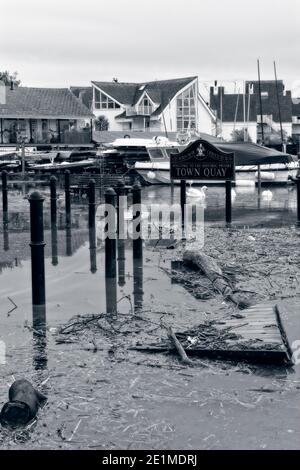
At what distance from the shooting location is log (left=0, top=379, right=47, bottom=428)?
5445mm

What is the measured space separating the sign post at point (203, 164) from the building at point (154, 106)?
55.4 meters

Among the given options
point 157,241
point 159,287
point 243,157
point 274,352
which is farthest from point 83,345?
point 243,157

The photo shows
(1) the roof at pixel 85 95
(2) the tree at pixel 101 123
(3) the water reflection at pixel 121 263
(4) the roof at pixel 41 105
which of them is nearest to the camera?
(3) the water reflection at pixel 121 263

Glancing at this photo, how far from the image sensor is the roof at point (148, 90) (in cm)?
7369

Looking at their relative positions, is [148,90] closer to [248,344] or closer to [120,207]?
[120,207]

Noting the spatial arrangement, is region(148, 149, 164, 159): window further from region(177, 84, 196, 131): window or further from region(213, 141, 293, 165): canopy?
region(177, 84, 196, 131): window

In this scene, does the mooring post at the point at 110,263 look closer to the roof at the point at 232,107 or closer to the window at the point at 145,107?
the window at the point at 145,107

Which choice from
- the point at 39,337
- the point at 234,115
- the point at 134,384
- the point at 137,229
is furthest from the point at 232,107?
the point at 134,384

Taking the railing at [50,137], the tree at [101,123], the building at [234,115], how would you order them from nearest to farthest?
the railing at [50,137]
the tree at [101,123]
the building at [234,115]

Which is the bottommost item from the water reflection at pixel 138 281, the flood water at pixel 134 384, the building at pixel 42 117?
the flood water at pixel 134 384

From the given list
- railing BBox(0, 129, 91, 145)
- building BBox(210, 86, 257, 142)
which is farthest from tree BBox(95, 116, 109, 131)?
railing BBox(0, 129, 91, 145)

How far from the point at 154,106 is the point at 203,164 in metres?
57.8

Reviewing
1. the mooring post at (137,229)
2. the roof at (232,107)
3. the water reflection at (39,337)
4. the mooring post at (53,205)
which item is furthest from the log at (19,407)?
the roof at (232,107)

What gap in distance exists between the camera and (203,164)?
57.7 feet
